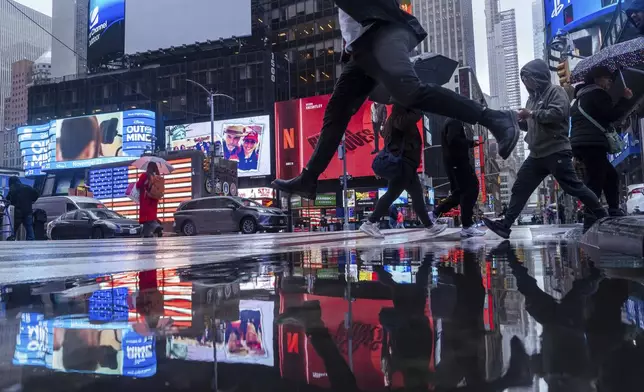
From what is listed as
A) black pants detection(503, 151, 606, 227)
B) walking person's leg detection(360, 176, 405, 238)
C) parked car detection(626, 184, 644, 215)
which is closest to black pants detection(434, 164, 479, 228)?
walking person's leg detection(360, 176, 405, 238)

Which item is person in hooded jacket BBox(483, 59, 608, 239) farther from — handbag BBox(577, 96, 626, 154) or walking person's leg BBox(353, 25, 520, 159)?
walking person's leg BBox(353, 25, 520, 159)

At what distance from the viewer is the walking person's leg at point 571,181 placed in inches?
143

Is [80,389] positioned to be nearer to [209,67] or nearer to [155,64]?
[209,67]

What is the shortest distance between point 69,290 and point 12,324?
20.4 inches

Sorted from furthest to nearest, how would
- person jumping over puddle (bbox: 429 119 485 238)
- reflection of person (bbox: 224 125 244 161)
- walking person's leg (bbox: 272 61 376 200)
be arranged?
reflection of person (bbox: 224 125 244 161)
person jumping over puddle (bbox: 429 119 485 238)
walking person's leg (bbox: 272 61 376 200)

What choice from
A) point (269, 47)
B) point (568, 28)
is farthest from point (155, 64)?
point (568, 28)

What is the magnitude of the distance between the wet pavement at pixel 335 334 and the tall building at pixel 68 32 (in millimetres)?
73898

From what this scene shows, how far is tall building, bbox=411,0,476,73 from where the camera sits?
360 ft

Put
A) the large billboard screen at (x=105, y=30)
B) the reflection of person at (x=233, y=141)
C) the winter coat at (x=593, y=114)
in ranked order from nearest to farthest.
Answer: the winter coat at (x=593, y=114)
the reflection of person at (x=233, y=141)
the large billboard screen at (x=105, y=30)

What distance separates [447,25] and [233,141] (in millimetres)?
90688

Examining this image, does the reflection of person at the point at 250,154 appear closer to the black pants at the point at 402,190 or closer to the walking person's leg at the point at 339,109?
the black pants at the point at 402,190

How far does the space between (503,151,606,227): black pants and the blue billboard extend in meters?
30.4

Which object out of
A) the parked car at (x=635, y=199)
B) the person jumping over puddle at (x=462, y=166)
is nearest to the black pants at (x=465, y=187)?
the person jumping over puddle at (x=462, y=166)

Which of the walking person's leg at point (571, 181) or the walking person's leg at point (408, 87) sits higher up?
the walking person's leg at point (408, 87)
